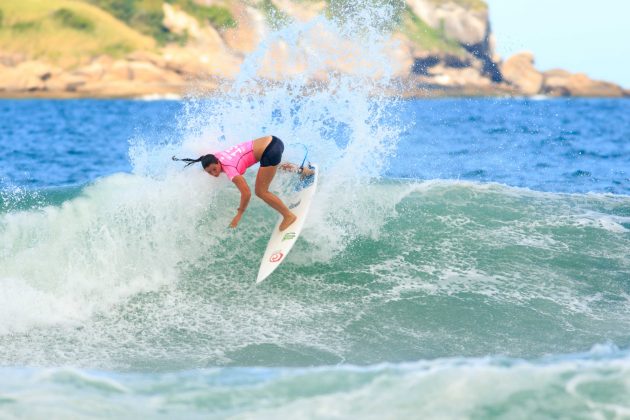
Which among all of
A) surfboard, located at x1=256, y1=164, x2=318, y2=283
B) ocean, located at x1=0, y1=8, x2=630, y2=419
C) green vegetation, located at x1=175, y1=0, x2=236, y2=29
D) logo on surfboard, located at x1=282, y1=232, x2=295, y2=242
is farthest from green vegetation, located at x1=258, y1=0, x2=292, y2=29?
green vegetation, located at x1=175, y1=0, x2=236, y2=29

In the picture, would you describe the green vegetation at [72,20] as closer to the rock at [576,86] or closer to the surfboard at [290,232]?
the rock at [576,86]

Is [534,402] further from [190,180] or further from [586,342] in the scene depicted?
[190,180]

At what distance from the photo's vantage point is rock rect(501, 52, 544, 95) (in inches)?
4390

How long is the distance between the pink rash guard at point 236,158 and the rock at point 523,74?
108835 mm

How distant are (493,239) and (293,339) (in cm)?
382

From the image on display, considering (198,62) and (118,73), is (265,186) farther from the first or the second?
(198,62)

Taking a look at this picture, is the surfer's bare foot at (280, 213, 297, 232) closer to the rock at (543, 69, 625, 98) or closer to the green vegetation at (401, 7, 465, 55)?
the green vegetation at (401, 7, 465, 55)

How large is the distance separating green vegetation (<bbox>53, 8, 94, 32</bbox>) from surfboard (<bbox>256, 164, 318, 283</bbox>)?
104895 mm

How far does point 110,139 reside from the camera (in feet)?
95.7

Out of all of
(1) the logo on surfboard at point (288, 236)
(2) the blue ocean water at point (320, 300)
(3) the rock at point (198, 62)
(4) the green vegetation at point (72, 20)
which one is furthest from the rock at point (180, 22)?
(1) the logo on surfboard at point (288, 236)

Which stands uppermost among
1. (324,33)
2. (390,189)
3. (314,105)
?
(324,33)

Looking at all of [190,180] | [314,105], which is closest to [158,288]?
[190,180]

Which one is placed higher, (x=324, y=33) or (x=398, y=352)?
(x=324, y=33)

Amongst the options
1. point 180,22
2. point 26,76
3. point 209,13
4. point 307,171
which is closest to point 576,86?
point 209,13
